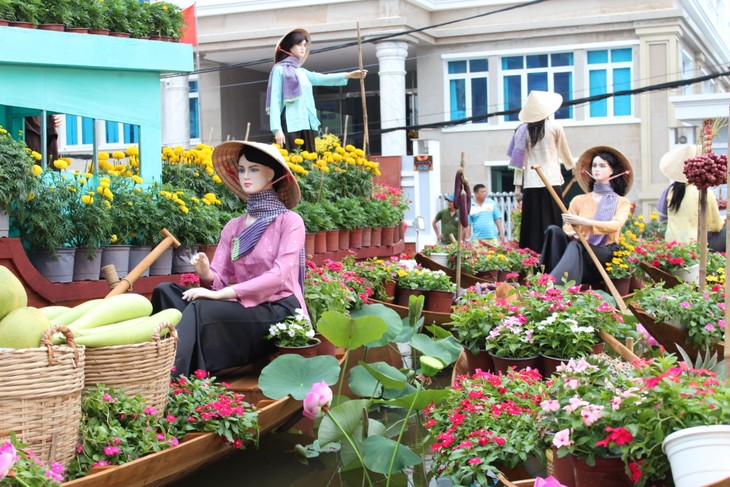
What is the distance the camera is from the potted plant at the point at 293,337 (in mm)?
6125

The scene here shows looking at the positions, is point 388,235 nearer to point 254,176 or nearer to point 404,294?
point 404,294

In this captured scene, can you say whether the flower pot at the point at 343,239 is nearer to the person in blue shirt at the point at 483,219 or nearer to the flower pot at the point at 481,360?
the flower pot at the point at 481,360

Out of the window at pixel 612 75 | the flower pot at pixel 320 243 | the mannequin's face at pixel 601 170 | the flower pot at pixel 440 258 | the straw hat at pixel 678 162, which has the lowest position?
the flower pot at pixel 440 258

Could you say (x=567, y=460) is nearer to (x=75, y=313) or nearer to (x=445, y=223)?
(x=75, y=313)

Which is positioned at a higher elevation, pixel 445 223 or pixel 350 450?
pixel 445 223

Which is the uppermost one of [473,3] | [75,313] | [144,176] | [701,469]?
[473,3]

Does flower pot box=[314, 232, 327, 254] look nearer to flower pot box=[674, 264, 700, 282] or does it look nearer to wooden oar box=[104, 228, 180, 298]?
flower pot box=[674, 264, 700, 282]

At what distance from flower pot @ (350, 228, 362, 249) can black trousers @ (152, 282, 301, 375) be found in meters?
4.00

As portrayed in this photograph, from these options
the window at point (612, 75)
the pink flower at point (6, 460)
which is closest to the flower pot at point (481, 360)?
the pink flower at point (6, 460)

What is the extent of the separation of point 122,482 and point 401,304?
14.9ft

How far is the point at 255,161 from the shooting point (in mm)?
6691

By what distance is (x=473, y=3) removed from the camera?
2614 centimetres

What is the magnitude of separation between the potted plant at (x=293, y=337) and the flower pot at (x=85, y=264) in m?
1.44

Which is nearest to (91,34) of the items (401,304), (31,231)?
(31,231)
